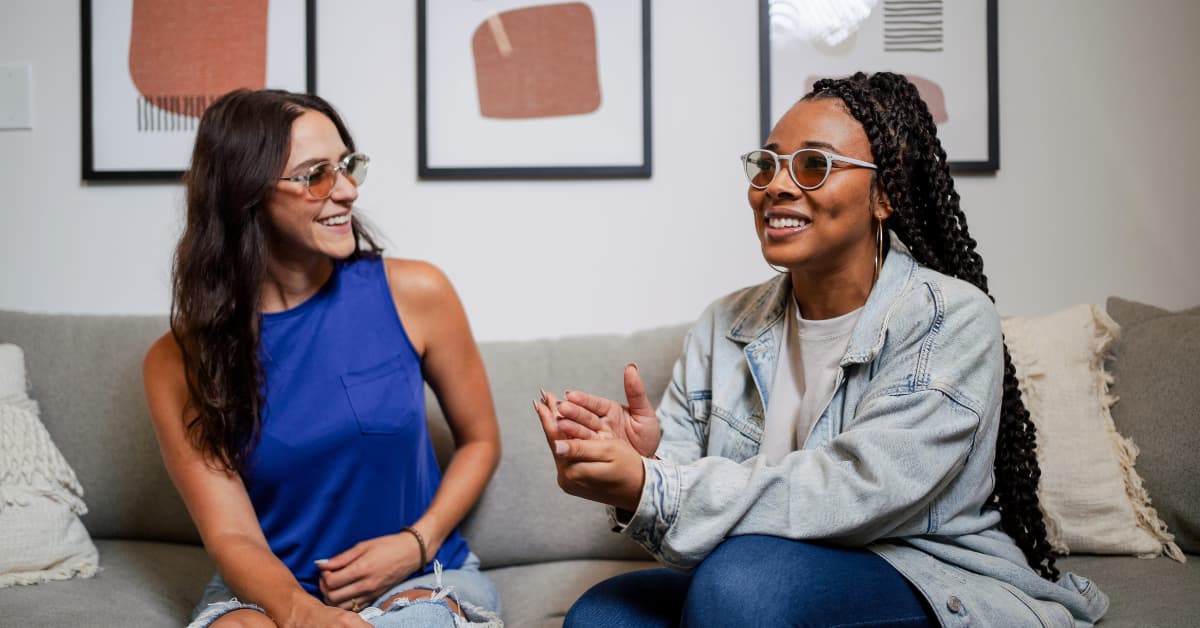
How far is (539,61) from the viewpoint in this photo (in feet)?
7.17

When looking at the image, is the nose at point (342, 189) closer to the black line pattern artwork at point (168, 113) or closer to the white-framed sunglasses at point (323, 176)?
the white-framed sunglasses at point (323, 176)

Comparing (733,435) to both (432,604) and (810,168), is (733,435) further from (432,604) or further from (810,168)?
(432,604)

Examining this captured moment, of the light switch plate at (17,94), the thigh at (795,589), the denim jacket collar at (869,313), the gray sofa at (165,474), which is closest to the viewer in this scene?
the thigh at (795,589)

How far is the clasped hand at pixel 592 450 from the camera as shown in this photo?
111 cm

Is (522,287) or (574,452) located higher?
(522,287)

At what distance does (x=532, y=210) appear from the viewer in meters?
2.23

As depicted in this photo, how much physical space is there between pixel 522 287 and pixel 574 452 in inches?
46.0

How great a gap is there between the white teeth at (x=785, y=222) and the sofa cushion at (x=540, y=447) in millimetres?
641

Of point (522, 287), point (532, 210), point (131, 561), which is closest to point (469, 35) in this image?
point (532, 210)

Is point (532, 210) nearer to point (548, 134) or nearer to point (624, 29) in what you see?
point (548, 134)

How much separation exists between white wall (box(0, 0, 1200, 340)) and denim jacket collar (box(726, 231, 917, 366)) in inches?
29.3

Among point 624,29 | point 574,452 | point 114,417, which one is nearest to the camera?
point 574,452

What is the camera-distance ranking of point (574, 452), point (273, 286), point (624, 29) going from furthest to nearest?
point (624, 29) < point (273, 286) < point (574, 452)

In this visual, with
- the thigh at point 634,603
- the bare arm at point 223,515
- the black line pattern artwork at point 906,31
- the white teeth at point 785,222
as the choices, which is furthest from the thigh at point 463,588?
the black line pattern artwork at point 906,31
